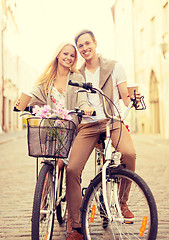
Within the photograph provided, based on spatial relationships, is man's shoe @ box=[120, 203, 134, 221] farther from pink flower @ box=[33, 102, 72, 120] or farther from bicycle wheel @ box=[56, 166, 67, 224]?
pink flower @ box=[33, 102, 72, 120]

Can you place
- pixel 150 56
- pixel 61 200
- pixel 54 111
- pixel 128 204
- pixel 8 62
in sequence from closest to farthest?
pixel 54 111 < pixel 128 204 < pixel 61 200 < pixel 150 56 < pixel 8 62

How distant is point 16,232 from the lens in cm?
359

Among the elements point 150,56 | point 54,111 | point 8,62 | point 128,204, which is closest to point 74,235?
point 128,204

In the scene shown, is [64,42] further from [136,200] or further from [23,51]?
[23,51]

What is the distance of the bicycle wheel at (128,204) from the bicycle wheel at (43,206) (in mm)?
311

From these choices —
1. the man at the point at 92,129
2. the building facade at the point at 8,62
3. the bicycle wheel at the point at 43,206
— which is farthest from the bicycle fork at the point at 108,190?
the building facade at the point at 8,62

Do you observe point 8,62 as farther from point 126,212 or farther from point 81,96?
point 126,212

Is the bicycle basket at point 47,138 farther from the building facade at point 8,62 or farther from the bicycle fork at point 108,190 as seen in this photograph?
the building facade at point 8,62

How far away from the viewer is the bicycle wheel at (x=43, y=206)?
2666 millimetres

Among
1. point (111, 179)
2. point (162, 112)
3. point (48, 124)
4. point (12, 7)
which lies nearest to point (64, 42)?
point (48, 124)

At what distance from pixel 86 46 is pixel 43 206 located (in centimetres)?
139

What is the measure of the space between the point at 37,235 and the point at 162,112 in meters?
19.7

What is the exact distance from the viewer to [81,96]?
3.15 meters

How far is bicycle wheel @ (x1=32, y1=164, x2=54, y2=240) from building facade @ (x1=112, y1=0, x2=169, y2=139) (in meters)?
15.3
